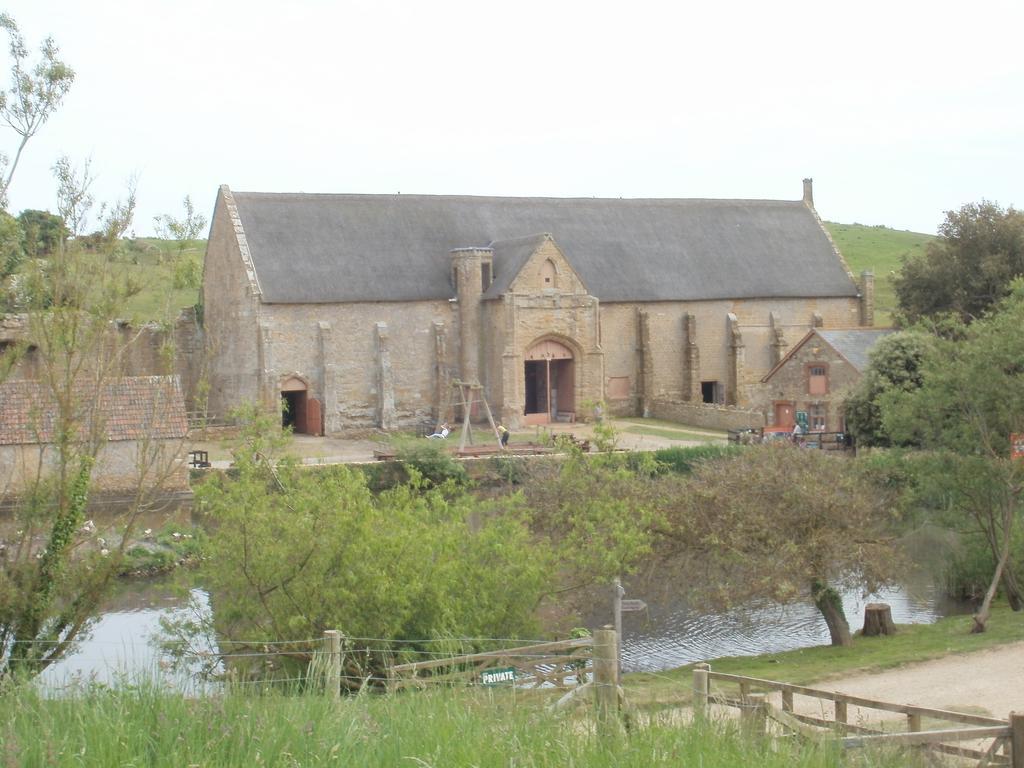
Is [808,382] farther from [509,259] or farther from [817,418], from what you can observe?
[509,259]

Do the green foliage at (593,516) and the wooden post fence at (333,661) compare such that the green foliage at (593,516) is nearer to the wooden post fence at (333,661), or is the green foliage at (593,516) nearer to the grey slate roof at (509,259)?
the wooden post fence at (333,661)

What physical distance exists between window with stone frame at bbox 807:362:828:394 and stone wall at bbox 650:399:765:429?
2.66m

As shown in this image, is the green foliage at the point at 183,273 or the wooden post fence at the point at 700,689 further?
the green foliage at the point at 183,273

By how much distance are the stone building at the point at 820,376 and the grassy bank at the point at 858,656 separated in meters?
18.5

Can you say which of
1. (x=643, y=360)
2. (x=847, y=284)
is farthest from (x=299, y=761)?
(x=847, y=284)

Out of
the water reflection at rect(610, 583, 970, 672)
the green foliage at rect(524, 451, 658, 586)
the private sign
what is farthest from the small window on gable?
the private sign

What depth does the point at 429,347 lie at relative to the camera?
1885 inches

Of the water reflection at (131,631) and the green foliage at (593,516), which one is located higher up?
the green foliage at (593,516)

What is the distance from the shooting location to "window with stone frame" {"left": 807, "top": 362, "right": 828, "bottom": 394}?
42.6 metres

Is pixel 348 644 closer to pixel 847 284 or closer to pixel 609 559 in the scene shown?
pixel 609 559

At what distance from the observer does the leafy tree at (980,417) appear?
923 inches

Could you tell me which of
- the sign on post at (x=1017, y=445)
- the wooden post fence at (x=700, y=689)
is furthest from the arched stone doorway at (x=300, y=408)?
the wooden post fence at (x=700, y=689)

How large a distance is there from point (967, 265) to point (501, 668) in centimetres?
3826

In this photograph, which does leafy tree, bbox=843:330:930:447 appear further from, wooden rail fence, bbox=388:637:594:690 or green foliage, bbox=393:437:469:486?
wooden rail fence, bbox=388:637:594:690
